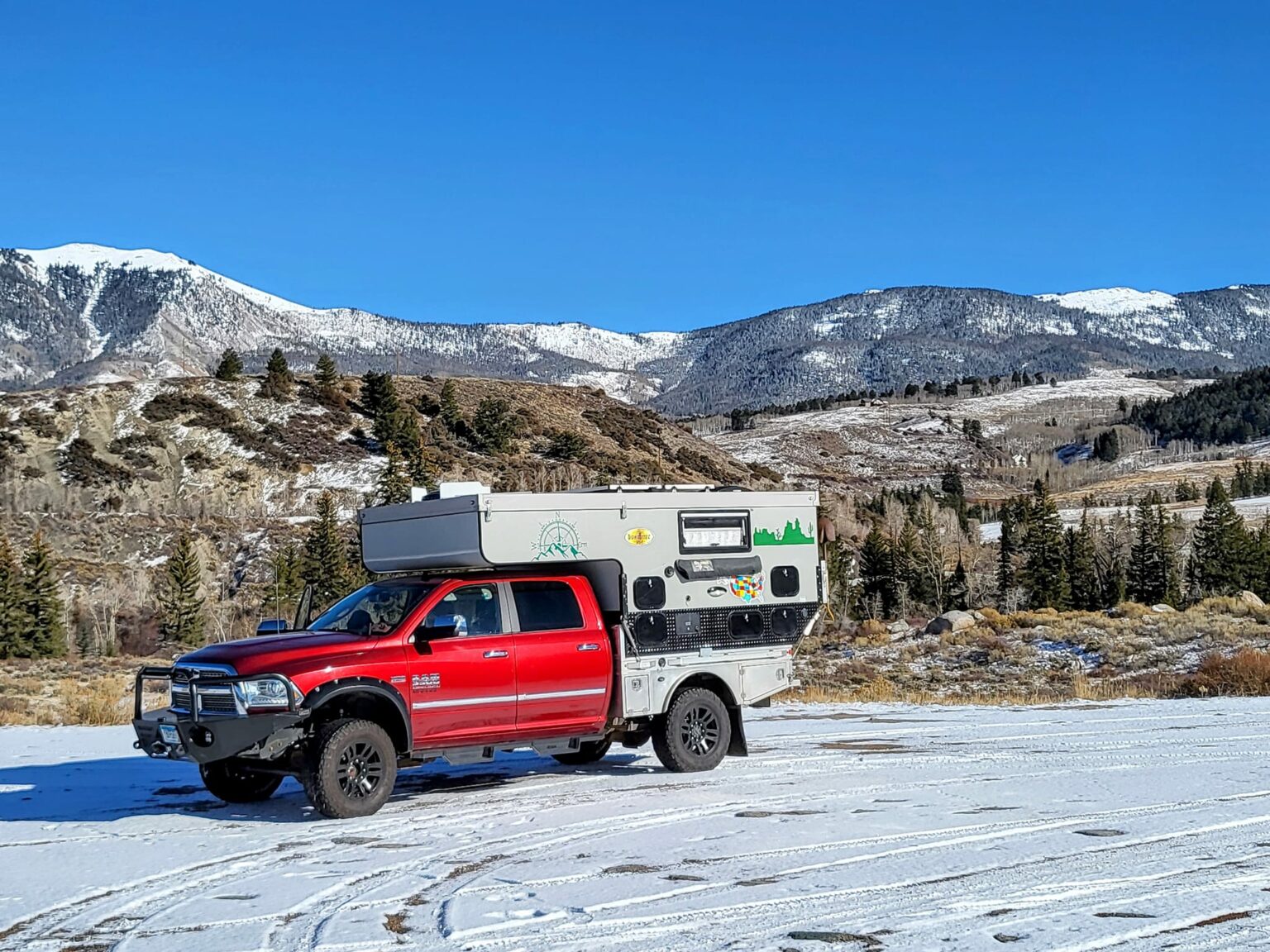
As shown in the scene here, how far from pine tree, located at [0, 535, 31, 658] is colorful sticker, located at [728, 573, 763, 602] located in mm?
49629

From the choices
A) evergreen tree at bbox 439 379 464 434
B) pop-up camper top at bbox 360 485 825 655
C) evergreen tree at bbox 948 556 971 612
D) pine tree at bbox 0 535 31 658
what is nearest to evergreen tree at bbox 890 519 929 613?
evergreen tree at bbox 948 556 971 612

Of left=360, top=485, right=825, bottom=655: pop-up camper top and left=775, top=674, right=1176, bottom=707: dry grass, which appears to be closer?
left=360, top=485, right=825, bottom=655: pop-up camper top

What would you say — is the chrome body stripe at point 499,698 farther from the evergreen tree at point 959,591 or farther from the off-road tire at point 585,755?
the evergreen tree at point 959,591

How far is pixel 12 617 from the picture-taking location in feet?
189

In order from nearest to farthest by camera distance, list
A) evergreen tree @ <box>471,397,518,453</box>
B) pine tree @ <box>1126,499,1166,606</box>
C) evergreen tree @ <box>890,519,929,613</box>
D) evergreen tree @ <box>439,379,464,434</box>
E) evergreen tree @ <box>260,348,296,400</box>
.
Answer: pine tree @ <box>1126,499,1166,606</box>, evergreen tree @ <box>890,519,929,613</box>, evergreen tree @ <box>471,397,518,453</box>, evergreen tree @ <box>260,348,296,400</box>, evergreen tree @ <box>439,379,464,434</box>

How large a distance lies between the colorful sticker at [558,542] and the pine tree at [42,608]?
49.7 metres

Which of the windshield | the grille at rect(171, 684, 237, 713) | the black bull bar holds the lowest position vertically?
the black bull bar

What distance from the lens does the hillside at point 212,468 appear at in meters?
72.3

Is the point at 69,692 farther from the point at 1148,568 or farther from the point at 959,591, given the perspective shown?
the point at 1148,568

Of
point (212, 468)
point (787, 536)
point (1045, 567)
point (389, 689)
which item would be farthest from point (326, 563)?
point (389, 689)

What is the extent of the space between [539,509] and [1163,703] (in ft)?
36.7

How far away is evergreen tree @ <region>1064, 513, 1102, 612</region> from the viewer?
85812 mm

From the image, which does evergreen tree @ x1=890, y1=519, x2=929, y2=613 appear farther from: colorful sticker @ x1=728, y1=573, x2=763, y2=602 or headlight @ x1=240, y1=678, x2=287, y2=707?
headlight @ x1=240, y1=678, x2=287, y2=707

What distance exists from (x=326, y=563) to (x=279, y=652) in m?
54.1
